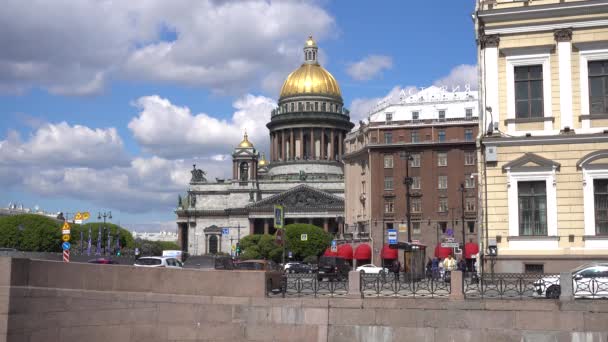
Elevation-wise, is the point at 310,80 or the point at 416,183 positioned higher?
the point at 310,80

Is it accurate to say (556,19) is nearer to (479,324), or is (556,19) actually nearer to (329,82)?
(479,324)

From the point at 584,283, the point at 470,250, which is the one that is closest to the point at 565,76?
the point at 584,283

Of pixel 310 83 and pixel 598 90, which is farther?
pixel 310 83

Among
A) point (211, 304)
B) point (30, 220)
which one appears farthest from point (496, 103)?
point (30, 220)

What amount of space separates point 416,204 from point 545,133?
59609 mm

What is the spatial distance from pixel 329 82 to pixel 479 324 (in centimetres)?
14684

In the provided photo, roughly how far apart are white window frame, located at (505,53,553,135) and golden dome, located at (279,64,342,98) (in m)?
133

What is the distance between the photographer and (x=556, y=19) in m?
32.8

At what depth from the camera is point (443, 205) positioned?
9050 centimetres

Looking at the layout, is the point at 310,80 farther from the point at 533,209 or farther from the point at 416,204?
the point at 533,209

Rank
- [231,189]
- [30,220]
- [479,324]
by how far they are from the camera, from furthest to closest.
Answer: [231,189] → [30,220] → [479,324]

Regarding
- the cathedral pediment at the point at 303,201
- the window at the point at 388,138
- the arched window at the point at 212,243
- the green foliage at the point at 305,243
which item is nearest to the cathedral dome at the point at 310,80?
the cathedral pediment at the point at 303,201

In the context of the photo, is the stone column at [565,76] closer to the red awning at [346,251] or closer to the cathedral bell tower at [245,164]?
the red awning at [346,251]

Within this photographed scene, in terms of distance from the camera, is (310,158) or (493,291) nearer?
(493,291)
